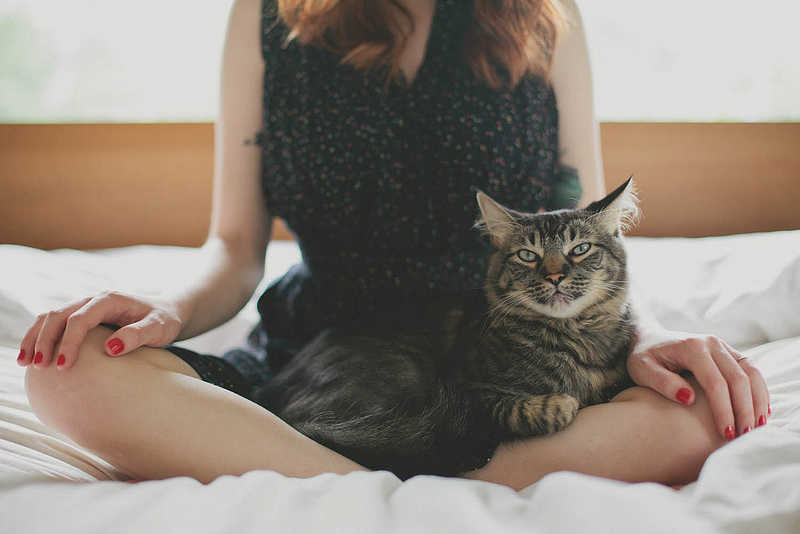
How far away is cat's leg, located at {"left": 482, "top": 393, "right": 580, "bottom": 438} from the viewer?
0.70 m

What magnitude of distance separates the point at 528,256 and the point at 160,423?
0.58 metres

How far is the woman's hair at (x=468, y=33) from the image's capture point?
3.64ft

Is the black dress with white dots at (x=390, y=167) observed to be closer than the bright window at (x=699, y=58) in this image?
Yes

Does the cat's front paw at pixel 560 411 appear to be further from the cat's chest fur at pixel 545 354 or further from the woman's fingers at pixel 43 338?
the woman's fingers at pixel 43 338

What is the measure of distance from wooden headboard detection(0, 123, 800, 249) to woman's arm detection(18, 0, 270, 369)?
2.89ft

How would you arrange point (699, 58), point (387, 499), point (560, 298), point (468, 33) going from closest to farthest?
point (387, 499) < point (560, 298) < point (468, 33) < point (699, 58)

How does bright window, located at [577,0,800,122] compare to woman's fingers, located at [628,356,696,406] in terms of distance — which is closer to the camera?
woman's fingers, located at [628,356,696,406]

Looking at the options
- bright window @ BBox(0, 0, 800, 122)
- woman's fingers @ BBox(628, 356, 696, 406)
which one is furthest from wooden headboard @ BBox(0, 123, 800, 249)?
woman's fingers @ BBox(628, 356, 696, 406)

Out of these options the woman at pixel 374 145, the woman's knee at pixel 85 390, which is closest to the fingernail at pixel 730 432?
the woman at pixel 374 145

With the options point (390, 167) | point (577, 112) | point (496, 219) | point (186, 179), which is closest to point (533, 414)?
point (496, 219)

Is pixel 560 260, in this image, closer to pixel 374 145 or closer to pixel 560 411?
pixel 560 411

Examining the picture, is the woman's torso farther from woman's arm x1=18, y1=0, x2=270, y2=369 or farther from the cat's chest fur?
the cat's chest fur

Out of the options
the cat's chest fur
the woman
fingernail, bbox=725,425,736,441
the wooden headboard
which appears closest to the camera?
fingernail, bbox=725,425,736,441

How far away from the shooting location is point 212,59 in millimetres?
2109
